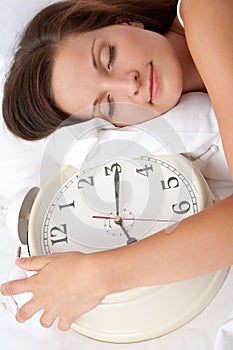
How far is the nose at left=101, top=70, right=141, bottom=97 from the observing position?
1.23 meters

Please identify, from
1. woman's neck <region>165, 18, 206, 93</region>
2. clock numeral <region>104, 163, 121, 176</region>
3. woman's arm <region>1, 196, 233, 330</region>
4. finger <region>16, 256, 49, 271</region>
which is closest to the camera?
woman's arm <region>1, 196, 233, 330</region>

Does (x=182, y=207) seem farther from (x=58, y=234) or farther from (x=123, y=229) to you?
(x=58, y=234)

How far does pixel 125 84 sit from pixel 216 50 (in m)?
0.19

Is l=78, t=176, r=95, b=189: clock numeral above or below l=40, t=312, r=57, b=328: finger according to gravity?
above

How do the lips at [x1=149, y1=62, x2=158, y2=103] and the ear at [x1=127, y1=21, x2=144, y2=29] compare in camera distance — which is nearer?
the lips at [x1=149, y1=62, x2=158, y2=103]

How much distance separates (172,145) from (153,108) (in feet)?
0.29

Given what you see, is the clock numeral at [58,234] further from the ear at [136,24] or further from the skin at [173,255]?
the ear at [136,24]

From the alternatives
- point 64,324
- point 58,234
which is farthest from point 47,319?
point 58,234

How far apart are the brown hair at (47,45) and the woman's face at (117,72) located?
3 cm

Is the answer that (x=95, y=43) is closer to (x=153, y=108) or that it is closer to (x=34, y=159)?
(x=153, y=108)

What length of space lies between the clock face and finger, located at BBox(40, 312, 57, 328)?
0.11 meters

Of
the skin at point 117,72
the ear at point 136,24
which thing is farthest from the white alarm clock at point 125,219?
the ear at point 136,24

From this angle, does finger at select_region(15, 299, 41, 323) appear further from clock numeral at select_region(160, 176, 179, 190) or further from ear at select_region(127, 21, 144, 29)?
ear at select_region(127, 21, 144, 29)

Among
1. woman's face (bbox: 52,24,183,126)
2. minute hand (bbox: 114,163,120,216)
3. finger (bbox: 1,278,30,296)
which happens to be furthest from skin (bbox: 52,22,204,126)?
finger (bbox: 1,278,30,296)
